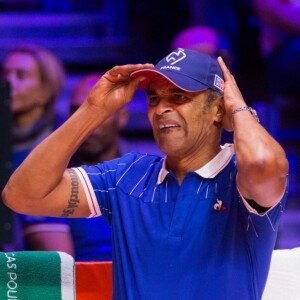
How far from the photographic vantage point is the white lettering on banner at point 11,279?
297 centimetres

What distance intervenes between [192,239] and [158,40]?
3.59 metres

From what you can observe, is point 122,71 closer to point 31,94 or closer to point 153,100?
point 153,100

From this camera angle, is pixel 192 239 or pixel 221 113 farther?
pixel 221 113

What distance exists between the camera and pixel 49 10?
6.57 meters

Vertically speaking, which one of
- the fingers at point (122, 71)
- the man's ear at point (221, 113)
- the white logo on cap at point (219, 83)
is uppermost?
the fingers at point (122, 71)

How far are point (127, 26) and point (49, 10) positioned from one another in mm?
562

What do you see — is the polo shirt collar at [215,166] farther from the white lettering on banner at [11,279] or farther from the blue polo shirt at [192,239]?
the white lettering on banner at [11,279]

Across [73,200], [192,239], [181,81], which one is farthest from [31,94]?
[192,239]

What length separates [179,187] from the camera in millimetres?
3047

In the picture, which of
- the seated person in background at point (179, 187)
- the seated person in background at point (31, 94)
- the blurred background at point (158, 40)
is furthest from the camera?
the blurred background at point (158, 40)

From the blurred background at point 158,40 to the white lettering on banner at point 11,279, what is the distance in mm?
2694

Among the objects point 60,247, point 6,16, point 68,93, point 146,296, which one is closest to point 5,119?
point 60,247

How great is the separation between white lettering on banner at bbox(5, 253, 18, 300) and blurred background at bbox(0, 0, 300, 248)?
2694 millimetres

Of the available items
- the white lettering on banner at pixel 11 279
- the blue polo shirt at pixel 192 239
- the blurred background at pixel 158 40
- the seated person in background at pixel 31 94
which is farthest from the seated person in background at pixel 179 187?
the blurred background at pixel 158 40
